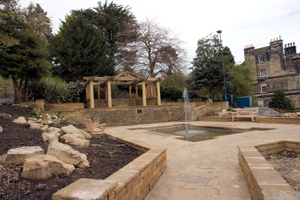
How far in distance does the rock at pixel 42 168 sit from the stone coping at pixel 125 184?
24.7 inches

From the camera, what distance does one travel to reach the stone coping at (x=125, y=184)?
163cm

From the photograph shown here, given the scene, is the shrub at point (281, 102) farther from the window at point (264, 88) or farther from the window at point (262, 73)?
the window at point (262, 73)

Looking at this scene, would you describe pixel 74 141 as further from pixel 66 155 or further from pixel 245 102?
pixel 245 102

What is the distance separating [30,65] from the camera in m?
9.34

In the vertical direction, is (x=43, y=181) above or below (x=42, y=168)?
below

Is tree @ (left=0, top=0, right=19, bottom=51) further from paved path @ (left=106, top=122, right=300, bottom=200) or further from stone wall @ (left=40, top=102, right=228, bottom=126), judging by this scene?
paved path @ (left=106, top=122, right=300, bottom=200)

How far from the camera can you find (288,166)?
11.1 ft

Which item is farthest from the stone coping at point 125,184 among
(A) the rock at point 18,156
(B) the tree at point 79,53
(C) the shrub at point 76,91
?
(B) the tree at point 79,53

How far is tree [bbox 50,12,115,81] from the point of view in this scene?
56.6 feet

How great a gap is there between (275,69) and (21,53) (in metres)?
34.0

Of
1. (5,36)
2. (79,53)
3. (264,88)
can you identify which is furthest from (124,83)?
(264,88)

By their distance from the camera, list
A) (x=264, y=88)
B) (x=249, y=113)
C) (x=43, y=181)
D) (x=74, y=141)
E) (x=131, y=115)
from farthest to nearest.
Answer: (x=264, y=88) < (x=131, y=115) < (x=249, y=113) < (x=74, y=141) < (x=43, y=181)

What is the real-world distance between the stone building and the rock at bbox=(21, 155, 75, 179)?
30773 mm

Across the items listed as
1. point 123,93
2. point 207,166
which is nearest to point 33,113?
point 207,166
